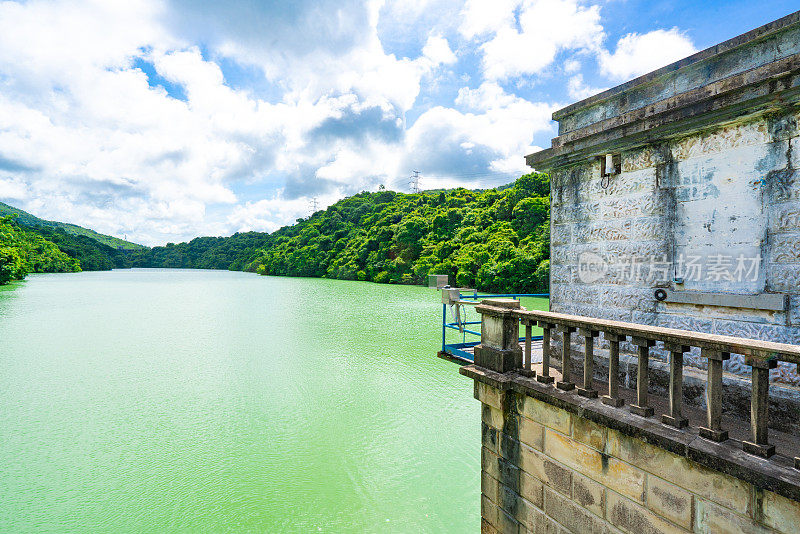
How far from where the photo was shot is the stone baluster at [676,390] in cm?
280

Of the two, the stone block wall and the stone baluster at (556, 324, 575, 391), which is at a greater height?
the stone block wall

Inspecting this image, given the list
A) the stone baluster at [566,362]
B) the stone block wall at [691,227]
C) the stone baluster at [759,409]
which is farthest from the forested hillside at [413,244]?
the stone baluster at [759,409]

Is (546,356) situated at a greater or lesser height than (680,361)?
lesser

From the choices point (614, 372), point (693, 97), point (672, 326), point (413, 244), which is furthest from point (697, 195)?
point (413, 244)

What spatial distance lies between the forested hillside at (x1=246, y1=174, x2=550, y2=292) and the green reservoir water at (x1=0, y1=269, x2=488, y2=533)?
16420 mm

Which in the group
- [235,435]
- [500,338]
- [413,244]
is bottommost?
[235,435]

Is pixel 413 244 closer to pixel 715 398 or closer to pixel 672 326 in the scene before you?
pixel 672 326

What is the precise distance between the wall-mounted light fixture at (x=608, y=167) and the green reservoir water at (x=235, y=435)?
16.0 feet

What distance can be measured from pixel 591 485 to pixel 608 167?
3212mm

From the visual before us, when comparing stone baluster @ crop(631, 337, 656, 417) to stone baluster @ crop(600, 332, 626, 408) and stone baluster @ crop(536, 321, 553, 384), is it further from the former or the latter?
stone baluster @ crop(536, 321, 553, 384)

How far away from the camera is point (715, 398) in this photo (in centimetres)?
261

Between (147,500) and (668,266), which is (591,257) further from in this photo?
(147,500)

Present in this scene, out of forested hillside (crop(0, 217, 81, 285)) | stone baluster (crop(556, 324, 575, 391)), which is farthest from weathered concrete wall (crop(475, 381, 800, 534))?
forested hillside (crop(0, 217, 81, 285))

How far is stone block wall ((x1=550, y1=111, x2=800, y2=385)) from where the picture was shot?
3.09 metres
